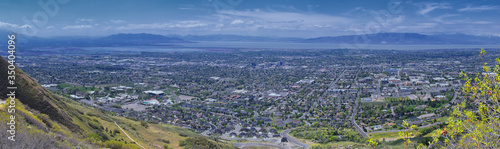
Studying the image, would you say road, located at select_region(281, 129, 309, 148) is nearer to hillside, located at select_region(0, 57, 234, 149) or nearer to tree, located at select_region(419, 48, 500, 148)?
hillside, located at select_region(0, 57, 234, 149)

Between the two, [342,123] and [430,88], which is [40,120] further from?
[430,88]

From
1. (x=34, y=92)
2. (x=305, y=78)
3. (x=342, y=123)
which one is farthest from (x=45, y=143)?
(x=305, y=78)

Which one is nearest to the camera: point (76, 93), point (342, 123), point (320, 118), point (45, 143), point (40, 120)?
point (45, 143)

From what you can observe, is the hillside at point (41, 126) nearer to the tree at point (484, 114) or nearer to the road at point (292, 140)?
the tree at point (484, 114)

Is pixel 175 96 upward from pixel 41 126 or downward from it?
downward

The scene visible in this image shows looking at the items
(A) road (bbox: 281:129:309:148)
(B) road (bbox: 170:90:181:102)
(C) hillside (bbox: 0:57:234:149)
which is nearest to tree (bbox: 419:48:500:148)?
(C) hillside (bbox: 0:57:234:149)

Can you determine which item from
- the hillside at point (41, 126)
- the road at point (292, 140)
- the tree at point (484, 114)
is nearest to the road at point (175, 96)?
the road at point (292, 140)

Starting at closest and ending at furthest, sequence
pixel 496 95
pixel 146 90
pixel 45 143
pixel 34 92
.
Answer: pixel 496 95, pixel 45 143, pixel 34 92, pixel 146 90

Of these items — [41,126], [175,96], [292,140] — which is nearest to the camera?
[41,126]

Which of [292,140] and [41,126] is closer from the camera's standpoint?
[41,126]

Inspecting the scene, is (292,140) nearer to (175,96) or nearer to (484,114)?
(484,114)

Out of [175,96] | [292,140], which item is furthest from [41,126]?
[175,96]
